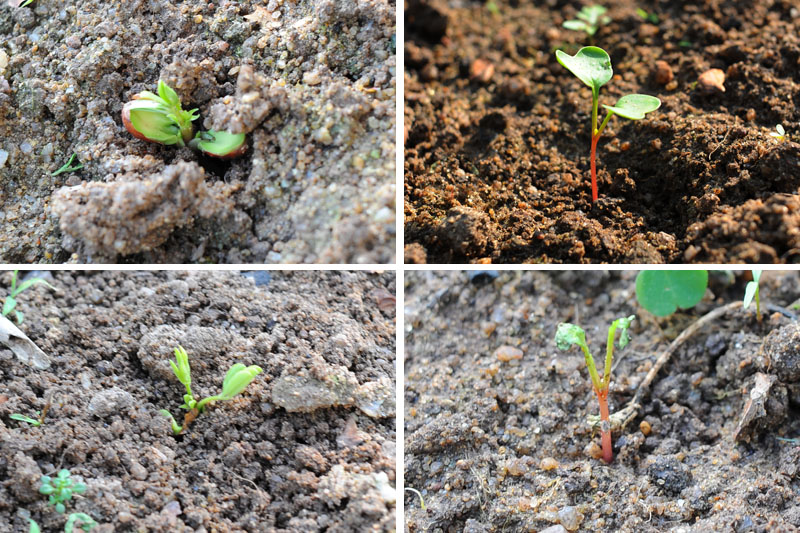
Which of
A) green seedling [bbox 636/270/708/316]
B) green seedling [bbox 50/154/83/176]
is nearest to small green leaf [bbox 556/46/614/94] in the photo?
green seedling [bbox 636/270/708/316]

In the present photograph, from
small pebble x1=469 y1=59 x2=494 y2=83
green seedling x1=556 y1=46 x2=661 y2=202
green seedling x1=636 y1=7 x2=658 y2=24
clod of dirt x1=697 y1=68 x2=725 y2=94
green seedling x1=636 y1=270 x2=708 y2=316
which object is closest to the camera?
green seedling x1=556 y1=46 x2=661 y2=202

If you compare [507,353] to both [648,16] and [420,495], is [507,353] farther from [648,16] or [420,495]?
[648,16]

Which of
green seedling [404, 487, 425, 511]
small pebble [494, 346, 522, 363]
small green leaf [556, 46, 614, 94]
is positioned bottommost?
green seedling [404, 487, 425, 511]

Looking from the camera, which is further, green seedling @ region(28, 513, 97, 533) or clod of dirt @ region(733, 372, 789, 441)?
clod of dirt @ region(733, 372, 789, 441)

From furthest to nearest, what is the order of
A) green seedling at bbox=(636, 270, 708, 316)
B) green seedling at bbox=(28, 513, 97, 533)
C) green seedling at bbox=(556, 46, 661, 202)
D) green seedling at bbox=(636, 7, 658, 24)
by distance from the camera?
green seedling at bbox=(636, 7, 658, 24) → green seedling at bbox=(636, 270, 708, 316) → green seedling at bbox=(556, 46, 661, 202) → green seedling at bbox=(28, 513, 97, 533)

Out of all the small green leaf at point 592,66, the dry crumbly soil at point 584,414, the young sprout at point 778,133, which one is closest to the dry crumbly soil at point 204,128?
the small green leaf at point 592,66

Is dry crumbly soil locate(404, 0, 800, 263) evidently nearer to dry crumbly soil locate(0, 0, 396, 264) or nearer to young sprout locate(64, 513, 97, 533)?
dry crumbly soil locate(0, 0, 396, 264)

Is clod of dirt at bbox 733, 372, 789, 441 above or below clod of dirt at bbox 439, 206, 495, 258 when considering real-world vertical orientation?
below
